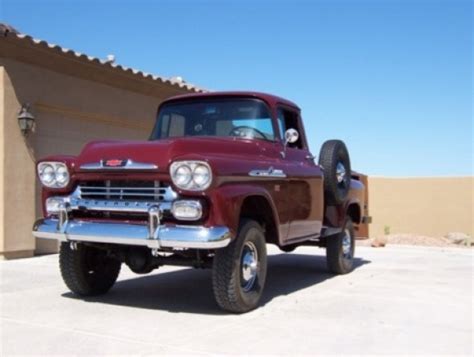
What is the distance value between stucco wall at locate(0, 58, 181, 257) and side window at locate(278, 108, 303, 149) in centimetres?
447

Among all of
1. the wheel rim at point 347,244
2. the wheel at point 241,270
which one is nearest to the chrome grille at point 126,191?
the wheel at point 241,270

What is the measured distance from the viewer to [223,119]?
255 inches

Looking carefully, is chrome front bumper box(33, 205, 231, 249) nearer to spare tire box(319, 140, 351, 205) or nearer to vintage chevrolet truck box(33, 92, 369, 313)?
vintage chevrolet truck box(33, 92, 369, 313)

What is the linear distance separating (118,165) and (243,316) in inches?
67.2

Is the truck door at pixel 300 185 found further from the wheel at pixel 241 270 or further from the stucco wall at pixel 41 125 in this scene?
the stucco wall at pixel 41 125

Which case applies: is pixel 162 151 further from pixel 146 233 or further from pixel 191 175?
pixel 146 233

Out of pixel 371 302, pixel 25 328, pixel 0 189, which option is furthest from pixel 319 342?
pixel 0 189

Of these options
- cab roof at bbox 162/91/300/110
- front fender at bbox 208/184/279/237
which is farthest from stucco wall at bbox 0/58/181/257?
front fender at bbox 208/184/279/237

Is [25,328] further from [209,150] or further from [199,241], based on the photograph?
[209,150]

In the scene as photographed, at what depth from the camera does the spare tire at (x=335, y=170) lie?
763 centimetres

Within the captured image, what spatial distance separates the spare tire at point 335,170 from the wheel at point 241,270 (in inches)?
85.4

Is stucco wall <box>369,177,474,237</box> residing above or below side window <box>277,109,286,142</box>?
below

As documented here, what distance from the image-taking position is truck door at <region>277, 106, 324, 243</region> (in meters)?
6.49

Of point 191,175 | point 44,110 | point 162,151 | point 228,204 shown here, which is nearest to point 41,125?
point 44,110
